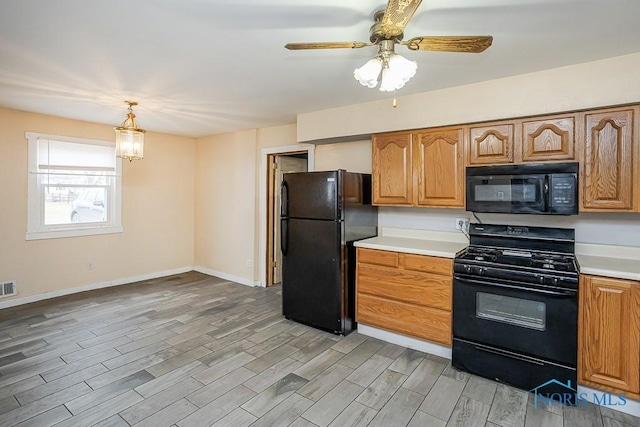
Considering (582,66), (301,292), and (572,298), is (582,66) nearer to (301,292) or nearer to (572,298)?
(572,298)

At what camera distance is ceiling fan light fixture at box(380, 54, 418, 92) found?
5.28 feet

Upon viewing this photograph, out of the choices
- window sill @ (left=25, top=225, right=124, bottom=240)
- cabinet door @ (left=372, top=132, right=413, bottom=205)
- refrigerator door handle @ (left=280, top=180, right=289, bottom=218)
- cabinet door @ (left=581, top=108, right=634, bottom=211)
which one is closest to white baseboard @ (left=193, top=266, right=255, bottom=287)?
window sill @ (left=25, top=225, right=124, bottom=240)

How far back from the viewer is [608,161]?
2373mm

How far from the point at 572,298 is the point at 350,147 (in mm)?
2639

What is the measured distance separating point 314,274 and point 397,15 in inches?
101

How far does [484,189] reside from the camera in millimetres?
2818

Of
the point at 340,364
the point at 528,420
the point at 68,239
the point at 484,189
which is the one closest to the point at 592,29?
the point at 484,189

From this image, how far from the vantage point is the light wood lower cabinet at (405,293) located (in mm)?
2820

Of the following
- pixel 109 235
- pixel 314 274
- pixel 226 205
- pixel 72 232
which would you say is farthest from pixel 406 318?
pixel 72 232

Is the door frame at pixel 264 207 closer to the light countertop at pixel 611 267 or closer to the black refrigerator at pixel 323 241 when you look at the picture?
the black refrigerator at pixel 323 241

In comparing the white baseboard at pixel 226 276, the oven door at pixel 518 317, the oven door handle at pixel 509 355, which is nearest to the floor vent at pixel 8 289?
the white baseboard at pixel 226 276

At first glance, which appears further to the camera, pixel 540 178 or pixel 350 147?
pixel 350 147

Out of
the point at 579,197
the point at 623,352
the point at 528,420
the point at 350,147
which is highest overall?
the point at 350,147

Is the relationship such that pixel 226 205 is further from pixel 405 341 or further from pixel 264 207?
pixel 405 341
